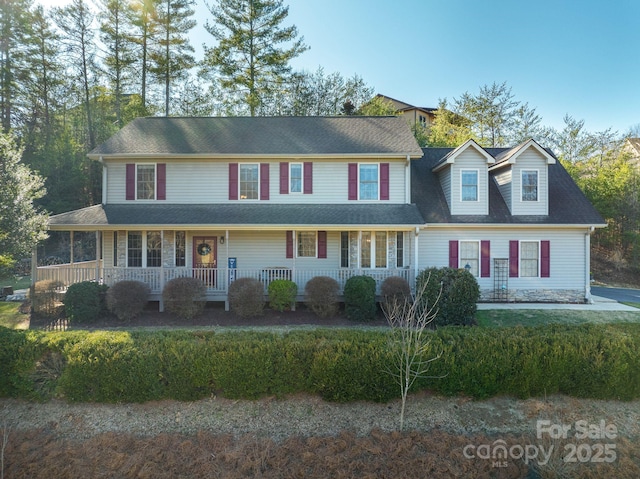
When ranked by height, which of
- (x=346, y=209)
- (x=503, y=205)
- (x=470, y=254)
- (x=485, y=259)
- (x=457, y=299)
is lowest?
(x=457, y=299)

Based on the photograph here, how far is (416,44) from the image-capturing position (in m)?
17.1

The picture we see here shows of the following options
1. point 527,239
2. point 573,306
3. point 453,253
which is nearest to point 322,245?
point 453,253

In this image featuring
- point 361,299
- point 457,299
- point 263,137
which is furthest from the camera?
point 263,137

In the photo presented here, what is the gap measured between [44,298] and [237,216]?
6.73m

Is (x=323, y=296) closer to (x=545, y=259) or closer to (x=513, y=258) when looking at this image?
(x=513, y=258)

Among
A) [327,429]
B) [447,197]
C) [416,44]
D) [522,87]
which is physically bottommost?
[327,429]

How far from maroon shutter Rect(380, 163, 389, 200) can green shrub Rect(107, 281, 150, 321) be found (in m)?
9.37

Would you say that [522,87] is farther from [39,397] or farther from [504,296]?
[39,397]

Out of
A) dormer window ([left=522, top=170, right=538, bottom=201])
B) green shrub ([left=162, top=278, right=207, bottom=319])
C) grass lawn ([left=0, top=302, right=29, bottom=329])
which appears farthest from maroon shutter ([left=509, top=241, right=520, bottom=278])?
grass lawn ([left=0, top=302, right=29, bottom=329])

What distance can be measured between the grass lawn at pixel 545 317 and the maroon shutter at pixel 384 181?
5458 millimetres

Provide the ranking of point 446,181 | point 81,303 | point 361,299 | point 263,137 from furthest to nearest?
point 263,137, point 446,181, point 361,299, point 81,303

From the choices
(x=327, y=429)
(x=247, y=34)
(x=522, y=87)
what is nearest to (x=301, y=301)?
(x=327, y=429)

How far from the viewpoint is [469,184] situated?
13.5 metres

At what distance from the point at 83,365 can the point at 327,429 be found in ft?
14.5
